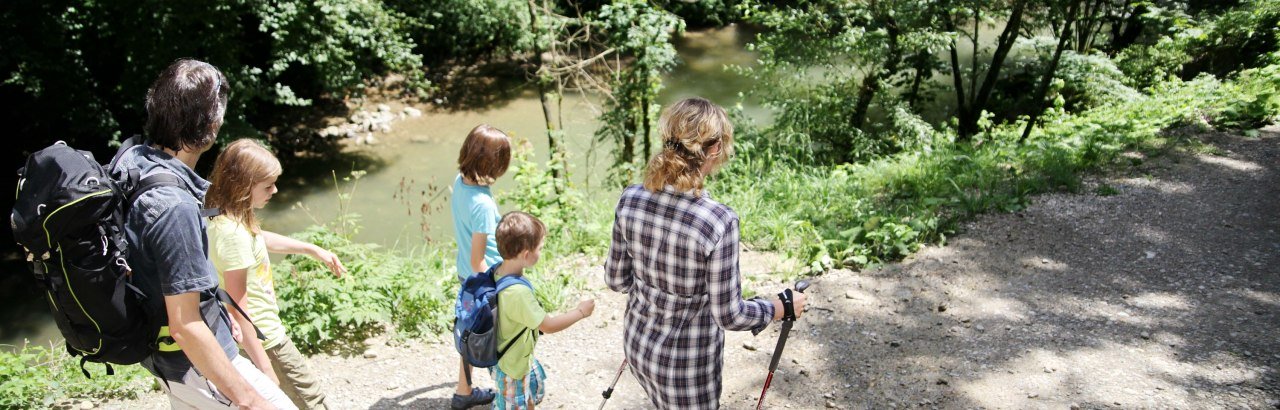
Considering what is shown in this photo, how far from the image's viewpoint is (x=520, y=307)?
2.71m

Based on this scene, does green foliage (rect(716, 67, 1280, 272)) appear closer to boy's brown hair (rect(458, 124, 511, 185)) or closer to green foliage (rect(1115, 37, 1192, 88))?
green foliage (rect(1115, 37, 1192, 88))

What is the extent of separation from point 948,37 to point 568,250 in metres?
4.61

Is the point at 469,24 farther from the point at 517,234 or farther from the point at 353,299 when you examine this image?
the point at 517,234

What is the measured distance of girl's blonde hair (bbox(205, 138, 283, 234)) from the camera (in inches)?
101

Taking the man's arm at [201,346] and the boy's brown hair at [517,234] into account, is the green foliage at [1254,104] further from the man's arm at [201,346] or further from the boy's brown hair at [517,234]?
the man's arm at [201,346]

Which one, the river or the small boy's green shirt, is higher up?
the small boy's green shirt

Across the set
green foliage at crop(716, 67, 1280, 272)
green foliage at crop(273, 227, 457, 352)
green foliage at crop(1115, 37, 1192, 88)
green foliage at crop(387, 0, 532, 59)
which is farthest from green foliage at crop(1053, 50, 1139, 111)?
green foliage at crop(273, 227, 457, 352)

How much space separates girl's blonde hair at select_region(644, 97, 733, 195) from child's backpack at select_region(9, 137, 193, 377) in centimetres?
128

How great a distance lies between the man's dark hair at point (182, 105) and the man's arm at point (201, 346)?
436 millimetres

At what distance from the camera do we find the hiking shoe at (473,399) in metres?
3.61

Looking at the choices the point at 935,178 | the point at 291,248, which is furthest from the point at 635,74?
the point at 291,248

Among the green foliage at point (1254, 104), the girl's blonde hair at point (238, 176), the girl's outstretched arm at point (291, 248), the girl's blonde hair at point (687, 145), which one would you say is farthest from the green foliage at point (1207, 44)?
the girl's blonde hair at point (238, 176)

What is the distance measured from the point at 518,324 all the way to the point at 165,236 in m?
1.19

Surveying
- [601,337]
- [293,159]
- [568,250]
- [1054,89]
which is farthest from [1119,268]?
[293,159]
